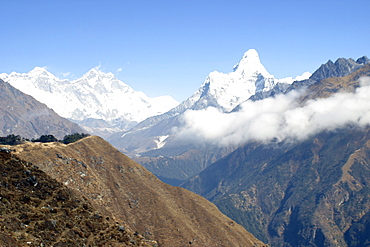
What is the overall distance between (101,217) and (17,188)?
24749mm

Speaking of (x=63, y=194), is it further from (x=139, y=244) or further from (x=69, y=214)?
(x=139, y=244)

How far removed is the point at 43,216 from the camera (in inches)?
4338

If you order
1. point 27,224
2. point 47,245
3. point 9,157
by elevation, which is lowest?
point 47,245

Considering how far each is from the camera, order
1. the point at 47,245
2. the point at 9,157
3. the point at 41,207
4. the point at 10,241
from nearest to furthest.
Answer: the point at 10,241 → the point at 47,245 → the point at 41,207 → the point at 9,157

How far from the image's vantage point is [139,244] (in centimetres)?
11931

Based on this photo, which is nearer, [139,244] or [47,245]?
[47,245]

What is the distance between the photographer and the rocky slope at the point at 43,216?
10350cm

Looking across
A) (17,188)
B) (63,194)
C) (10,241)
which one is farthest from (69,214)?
(10,241)

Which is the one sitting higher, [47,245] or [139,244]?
[47,245]

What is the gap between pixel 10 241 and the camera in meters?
96.1

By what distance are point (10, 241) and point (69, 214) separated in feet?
74.3

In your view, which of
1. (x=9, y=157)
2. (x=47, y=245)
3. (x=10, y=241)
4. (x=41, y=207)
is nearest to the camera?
(x=10, y=241)

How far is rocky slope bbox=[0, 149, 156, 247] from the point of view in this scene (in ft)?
340

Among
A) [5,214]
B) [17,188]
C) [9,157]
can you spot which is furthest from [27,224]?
[9,157]
